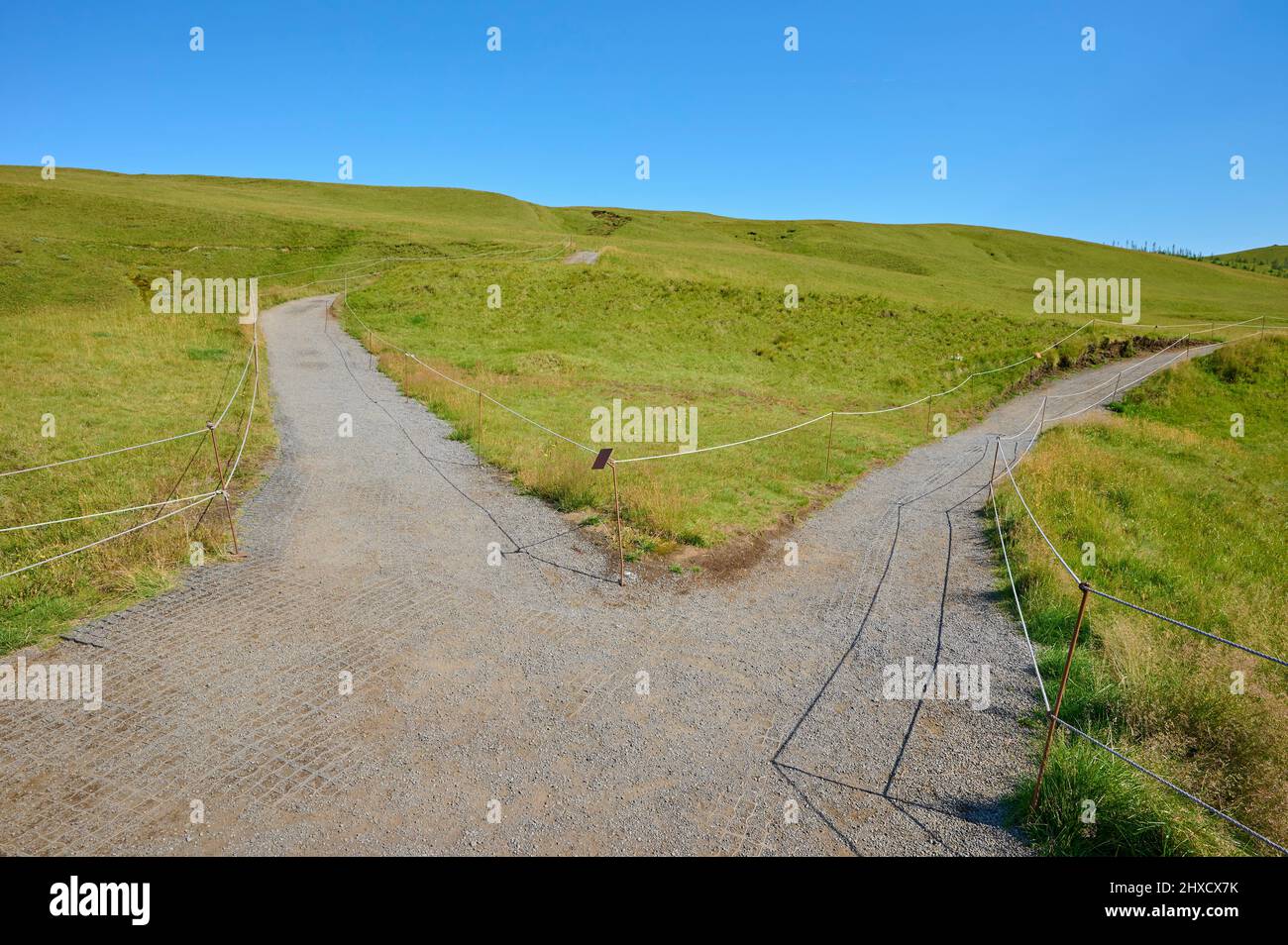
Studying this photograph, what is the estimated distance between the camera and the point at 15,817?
5.46m

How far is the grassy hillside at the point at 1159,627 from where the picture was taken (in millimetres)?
5477

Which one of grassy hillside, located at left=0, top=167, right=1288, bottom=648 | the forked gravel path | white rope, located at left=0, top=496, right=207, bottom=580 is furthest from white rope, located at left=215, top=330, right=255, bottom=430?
the forked gravel path

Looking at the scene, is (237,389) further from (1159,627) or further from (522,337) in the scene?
(1159,627)

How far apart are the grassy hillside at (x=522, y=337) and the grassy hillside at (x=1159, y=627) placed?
5.09 m

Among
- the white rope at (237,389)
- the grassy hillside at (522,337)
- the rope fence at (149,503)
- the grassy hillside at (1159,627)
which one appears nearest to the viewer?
the grassy hillside at (1159,627)

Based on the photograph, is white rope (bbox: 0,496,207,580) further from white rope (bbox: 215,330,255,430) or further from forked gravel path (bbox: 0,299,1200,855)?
white rope (bbox: 215,330,255,430)

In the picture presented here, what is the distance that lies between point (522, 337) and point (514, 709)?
29.4 meters

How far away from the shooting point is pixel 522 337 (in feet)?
113

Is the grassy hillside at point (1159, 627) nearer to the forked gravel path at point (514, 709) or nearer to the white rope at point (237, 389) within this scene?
the forked gravel path at point (514, 709)

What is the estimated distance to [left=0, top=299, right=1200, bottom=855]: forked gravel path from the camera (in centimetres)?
555

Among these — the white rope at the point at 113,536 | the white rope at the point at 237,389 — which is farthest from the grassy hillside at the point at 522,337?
the white rope at the point at 237,389

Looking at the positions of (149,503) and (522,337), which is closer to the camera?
(149,503)

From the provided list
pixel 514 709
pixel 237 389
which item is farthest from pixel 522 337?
pixel 514 709
